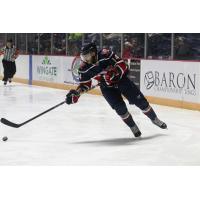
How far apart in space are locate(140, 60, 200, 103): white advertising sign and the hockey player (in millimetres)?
2556

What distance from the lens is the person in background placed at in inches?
Result: 499

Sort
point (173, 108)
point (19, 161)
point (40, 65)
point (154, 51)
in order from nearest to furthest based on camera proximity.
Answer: point (19, 161) → point (173, 108) → point (154, 51) → point (40, 65)

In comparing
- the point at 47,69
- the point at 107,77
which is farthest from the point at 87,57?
the point at 47,69

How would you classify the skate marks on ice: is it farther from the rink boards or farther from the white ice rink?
the rink boards

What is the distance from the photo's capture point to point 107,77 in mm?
5035

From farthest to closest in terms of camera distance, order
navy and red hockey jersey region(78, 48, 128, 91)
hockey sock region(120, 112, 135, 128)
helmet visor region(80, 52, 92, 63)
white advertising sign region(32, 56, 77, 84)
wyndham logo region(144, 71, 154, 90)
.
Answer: white advertising sign region(32, 56, 77, 84) < wyndham logo region(144, 71, 154, 90) < hockey sock region(120, 112, 135, 128) < navy and red hockey jersey region(78, 48, 128, 91) < helmet visor region(80, 52, 92, 63)

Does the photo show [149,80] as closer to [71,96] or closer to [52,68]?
[52,68]

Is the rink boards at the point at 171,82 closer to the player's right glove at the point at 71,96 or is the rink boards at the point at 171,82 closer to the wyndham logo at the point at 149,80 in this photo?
the wyndham logo at the point at 149,80

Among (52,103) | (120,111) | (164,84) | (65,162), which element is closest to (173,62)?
(164,84)

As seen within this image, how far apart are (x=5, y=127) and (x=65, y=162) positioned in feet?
6.66

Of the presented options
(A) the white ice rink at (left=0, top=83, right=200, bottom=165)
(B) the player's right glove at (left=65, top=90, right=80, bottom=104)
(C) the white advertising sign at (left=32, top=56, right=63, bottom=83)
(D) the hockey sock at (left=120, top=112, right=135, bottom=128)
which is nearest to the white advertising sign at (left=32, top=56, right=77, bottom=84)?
(C) the white advertising sign at (left=32, top=56, right=63, bottom=83)

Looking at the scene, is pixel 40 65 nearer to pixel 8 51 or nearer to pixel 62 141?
pixel 8 51

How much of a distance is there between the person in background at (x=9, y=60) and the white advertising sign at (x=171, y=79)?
15.7 feet

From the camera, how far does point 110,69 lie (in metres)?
4.99
